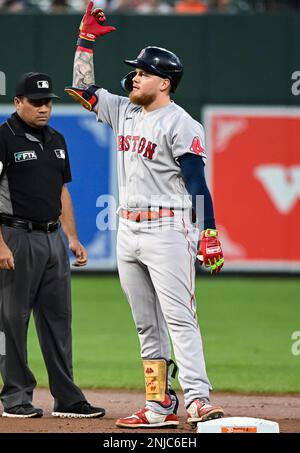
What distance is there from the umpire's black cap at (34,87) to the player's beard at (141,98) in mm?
696

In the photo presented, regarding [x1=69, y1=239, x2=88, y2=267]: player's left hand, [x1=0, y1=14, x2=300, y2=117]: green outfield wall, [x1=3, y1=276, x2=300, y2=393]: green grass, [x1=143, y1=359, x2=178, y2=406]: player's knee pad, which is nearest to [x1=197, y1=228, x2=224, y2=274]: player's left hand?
[x1=143, y1=359, x2=178, y2=406]: player's knee pad

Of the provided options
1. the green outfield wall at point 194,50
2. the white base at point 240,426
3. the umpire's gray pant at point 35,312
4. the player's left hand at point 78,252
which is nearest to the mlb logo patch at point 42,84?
the umpire's gray pant at point 35,312

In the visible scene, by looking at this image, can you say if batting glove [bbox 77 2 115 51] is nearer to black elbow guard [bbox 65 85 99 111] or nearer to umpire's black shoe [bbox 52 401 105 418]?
black elbow guard [bbox 65 85 99 111]

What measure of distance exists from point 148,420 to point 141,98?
1958 mm

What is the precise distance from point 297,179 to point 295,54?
1.68 m

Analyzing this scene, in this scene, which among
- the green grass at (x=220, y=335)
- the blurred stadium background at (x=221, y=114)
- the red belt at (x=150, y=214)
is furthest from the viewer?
the blurred stadium background at (x=221, y=114)

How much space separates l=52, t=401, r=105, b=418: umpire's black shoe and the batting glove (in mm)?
2321

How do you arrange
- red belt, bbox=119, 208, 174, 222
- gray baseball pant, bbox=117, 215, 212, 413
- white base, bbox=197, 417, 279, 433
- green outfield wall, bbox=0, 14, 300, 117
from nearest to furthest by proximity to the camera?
white base, bbox=197, 417, 279, 433, gray baseball pant, bbox=117, 215, 212, 413, red belt, bbox=119, 208, 174, 222, green outfield wall, bbox=0, 14, 300, 117

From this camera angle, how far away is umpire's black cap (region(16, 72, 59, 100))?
23.8ft

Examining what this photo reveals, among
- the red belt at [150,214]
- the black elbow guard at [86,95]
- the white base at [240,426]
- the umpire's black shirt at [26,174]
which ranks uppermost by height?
the black elbow guard at [86,95]

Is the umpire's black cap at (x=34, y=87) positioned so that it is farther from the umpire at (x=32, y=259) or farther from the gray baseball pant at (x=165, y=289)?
the gray baseball pant at (x=165, y=289)

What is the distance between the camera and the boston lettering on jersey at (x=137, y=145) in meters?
6.76

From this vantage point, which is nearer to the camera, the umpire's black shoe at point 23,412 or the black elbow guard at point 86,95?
the black elbow guard at point 86,95
